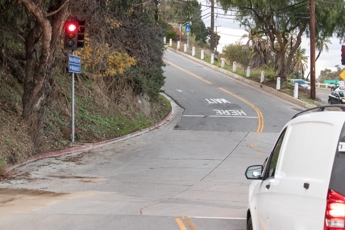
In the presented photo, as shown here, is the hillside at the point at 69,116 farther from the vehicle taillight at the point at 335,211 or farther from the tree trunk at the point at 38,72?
the vehicle taillight at the point at 335,211

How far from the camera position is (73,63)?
19312 mm

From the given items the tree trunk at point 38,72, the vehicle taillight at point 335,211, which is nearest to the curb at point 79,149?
the tree trunk at point 38,72

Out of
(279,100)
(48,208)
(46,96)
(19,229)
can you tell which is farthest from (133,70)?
(19,229)

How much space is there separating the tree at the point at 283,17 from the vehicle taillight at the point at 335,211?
34.8 metres

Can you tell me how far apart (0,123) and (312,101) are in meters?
25.5

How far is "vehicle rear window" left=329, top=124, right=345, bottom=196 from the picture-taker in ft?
12.1

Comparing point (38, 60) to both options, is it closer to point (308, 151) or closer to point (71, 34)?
point (71, 34)

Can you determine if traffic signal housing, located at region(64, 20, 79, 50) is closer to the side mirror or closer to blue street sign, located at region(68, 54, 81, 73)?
blue street sign, located at region(68, 54, 81, 73)

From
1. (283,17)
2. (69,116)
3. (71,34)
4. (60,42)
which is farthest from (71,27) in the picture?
(283,17)

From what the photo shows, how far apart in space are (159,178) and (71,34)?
648 centimetres

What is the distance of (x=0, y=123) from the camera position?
53.2ft

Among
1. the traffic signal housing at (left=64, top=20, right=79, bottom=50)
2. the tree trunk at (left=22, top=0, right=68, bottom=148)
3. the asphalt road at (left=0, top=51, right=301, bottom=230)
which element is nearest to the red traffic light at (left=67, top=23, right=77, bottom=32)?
the traffic signal housing at (left=64, top=20, right=79, bottom=50)

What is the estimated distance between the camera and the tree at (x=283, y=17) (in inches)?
1490

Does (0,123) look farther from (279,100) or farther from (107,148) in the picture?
(279,100)
